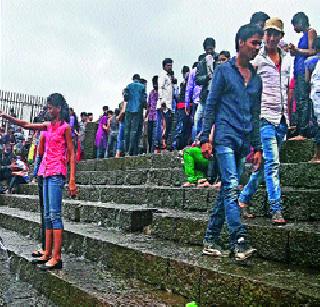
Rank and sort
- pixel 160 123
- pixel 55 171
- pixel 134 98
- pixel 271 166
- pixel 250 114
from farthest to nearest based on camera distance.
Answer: pixel 160 123 < pixel 134 98 < pixel 55 171 < pixel 271 166 < pixel 250 114

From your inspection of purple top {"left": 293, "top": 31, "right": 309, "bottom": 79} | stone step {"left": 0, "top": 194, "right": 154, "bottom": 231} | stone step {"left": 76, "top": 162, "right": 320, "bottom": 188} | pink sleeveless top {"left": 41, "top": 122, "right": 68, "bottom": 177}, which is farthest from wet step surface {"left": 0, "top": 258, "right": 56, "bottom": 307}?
purple top {"left": 293, "top": 31, "right": 309, "bottom": 79}

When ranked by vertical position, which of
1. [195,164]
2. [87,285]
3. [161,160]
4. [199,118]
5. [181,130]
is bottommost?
[87,285]

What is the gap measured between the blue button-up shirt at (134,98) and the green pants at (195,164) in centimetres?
394

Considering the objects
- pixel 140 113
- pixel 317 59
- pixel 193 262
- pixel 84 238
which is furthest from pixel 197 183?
pixel 140 113

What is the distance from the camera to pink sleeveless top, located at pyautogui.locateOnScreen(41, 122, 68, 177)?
4.65 m

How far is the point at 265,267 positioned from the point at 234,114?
1303 mm

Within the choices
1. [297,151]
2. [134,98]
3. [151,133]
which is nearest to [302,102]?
[297,151]

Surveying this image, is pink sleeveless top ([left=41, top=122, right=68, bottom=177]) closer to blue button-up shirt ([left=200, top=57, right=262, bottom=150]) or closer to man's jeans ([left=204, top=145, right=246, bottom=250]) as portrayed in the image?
blue button-up shirt ([left=200, top=57, right=262, bottom=150])

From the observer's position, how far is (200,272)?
11.5 feet

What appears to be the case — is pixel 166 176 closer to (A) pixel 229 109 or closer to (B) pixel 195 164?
(B) pixel 195 164

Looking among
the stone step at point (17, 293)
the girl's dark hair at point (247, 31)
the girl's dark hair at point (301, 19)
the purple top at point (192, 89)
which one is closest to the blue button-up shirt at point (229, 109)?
the girl's dark hair at point (247, 31)

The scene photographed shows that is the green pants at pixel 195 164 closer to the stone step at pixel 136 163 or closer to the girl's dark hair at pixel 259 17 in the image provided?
the stone step at pixel 136 163

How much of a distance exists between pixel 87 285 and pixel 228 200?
1.43 m

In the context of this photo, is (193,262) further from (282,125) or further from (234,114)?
(282,125)
